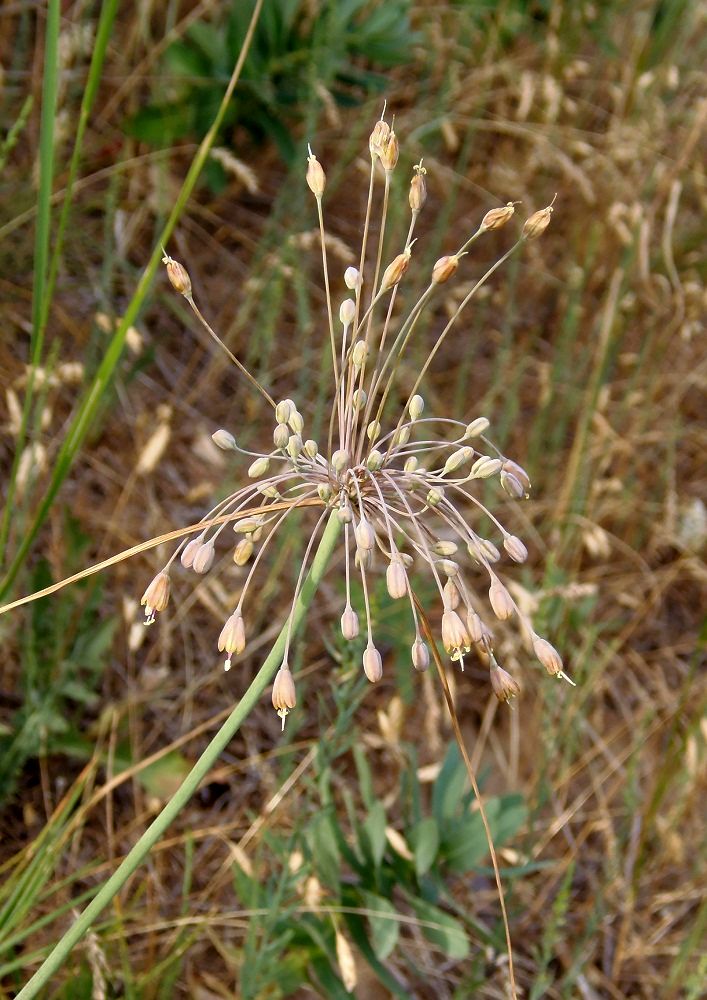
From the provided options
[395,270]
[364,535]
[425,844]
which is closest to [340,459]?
[364,535]

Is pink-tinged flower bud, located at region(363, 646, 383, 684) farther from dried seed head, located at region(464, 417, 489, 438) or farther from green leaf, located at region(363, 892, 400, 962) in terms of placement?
green leaf, located at region(363, 892, 400, 962)

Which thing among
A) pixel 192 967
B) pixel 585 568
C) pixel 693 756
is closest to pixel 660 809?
pixel 693 756

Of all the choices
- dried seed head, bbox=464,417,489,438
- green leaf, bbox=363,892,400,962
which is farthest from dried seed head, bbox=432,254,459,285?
green leaf, bbox=363,892,400,962

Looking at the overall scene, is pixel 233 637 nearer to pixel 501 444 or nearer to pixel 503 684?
pixel 503 684

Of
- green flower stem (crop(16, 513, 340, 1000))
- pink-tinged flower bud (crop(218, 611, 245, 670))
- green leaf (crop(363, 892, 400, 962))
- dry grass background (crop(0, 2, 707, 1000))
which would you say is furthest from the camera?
dry grass background (crop(0, 2, 707, 1000))

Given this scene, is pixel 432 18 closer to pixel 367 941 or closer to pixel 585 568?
pixel 585 568
